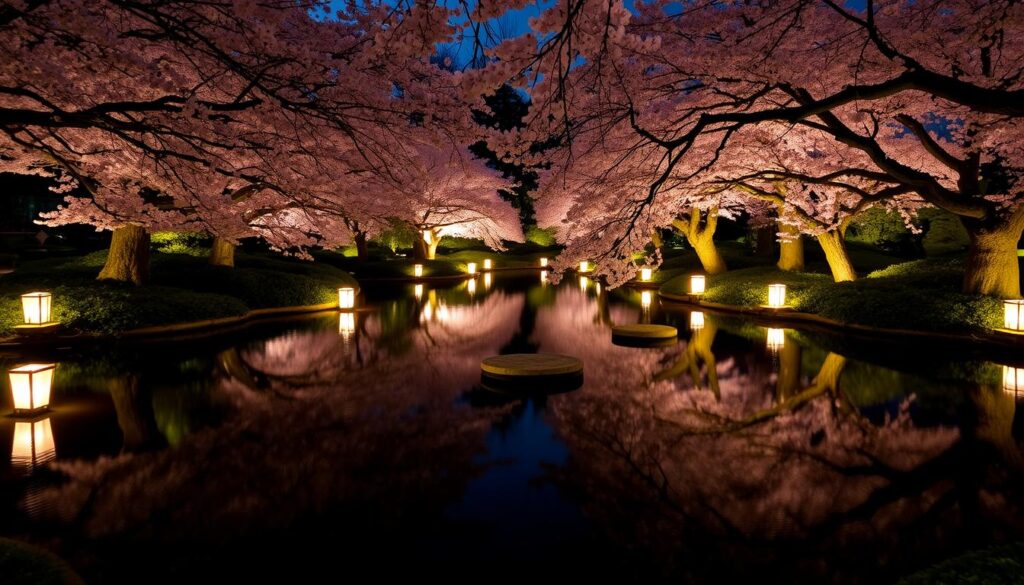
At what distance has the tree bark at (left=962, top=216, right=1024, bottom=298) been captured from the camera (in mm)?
13531

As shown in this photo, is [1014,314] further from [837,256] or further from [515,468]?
[515,468]

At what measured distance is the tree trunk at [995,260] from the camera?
13.6 m

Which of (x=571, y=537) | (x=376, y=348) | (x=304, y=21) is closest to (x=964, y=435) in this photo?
(x=571, y=537)

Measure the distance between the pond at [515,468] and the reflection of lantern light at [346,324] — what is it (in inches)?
141

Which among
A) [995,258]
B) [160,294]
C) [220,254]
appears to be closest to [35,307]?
[160,294]

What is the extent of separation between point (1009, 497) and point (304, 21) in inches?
504

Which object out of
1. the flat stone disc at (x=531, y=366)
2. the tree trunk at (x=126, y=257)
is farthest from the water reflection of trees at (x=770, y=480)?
the tree trunk at (x=126, y=257)

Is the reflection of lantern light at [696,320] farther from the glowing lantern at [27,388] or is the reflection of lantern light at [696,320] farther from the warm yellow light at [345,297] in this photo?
the glowing lantern at [27,388]

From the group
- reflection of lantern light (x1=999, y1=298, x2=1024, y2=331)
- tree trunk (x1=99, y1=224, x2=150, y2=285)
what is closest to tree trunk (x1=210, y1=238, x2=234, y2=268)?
tree trunk (x1=99, y1=224, x2=150, y2=285)

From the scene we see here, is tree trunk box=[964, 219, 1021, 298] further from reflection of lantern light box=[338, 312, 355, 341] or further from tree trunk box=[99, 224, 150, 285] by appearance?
tree trunk box=[99, 224, 150, 285]

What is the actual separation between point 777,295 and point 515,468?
13241 millimetres

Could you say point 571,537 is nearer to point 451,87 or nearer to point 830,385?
point 830,385

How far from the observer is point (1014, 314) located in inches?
476

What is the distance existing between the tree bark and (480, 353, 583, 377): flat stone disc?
989 cm
